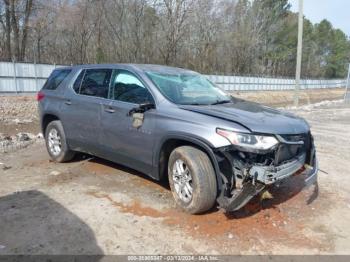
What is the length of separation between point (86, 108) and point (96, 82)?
453mm

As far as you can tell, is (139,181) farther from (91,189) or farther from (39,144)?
(39,144)

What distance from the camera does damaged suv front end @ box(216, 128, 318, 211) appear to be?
379 cm

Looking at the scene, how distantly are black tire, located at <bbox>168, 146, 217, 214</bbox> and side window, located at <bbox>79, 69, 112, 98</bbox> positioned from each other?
75.7 inches

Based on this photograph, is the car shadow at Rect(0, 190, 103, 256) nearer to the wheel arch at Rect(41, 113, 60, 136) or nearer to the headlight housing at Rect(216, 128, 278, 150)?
the headlight housing at Rect(216, 128, 278, 150)

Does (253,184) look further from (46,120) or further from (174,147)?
(46,120)

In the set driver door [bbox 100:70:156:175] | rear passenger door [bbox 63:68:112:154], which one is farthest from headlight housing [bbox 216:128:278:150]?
rear passenger door [bbox 63:68:112:154]

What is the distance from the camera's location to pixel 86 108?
565cm

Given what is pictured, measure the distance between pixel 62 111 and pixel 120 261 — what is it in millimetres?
3543

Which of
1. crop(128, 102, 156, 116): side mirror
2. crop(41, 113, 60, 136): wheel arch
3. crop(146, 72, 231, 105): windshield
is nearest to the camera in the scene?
crop(128, 102, 156, 116): side mirror

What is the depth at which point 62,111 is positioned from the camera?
618 centimetres

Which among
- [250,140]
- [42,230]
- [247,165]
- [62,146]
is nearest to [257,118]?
[250,140]

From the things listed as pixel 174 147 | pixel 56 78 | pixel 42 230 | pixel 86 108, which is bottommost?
pixel 42 230

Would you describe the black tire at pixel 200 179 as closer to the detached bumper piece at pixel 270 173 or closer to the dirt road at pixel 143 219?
the dirt road at pixel 143 219

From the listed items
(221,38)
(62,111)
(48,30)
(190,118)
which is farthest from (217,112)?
(221,38)
